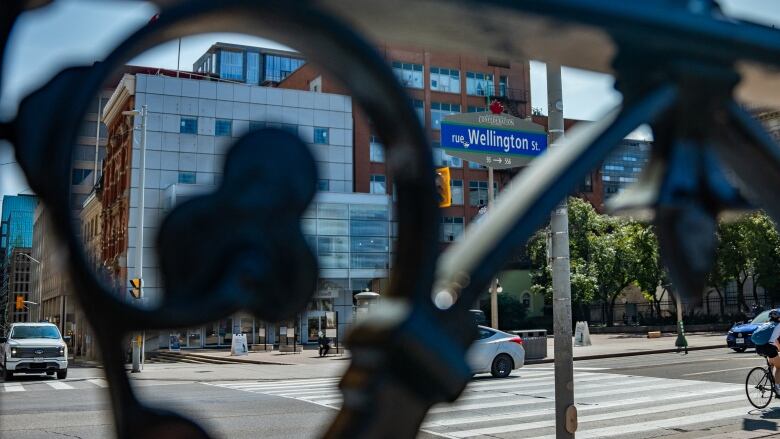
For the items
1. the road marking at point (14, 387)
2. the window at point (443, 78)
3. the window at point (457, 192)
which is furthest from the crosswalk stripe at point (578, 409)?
the window at point (457, 192)

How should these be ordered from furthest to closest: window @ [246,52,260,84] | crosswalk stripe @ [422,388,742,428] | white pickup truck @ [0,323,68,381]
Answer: window @ [246,52,260,84], white pickup truck @ [0,323,68,381], crosswalk stripe @ [422,388,742,428]

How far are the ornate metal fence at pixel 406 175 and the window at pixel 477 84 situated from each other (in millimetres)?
46797

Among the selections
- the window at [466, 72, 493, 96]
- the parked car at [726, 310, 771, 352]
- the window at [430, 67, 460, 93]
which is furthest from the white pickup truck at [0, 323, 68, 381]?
the window at [466, 72, 493, 96]

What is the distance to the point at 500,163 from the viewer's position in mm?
5023

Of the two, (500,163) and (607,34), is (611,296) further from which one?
(607,34)

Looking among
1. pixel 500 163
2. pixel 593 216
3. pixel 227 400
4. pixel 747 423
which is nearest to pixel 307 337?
pixel 593 216

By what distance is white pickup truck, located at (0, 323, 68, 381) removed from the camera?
65.1 ft

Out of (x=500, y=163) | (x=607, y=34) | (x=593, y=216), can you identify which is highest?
(x=593, y=216)

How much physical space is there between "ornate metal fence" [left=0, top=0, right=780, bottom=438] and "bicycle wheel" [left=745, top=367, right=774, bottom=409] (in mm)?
11550

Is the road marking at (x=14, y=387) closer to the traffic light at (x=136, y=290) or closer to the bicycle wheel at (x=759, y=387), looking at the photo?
the bicycle wheel at (x=759, y=387)

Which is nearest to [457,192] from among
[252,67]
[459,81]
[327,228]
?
[459,81]

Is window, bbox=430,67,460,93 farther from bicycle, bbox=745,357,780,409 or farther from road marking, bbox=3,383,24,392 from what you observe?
bicycle, bbox=745,357,780,409

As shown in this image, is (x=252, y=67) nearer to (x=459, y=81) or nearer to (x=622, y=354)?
(x=459, y=81)

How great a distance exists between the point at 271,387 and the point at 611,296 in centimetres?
3389
